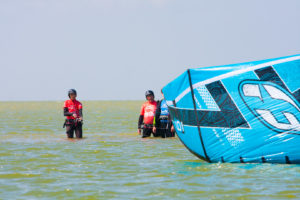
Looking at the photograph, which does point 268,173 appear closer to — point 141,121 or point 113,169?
point 113,169

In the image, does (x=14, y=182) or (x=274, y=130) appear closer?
(x=14, y=182)

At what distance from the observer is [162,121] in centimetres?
1986

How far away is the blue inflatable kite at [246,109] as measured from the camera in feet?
38.2

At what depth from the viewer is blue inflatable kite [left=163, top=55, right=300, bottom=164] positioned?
1163 cm

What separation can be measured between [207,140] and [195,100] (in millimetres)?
966

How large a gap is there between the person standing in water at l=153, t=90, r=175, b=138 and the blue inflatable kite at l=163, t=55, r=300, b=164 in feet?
23.0

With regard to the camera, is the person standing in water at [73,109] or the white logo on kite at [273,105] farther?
the person standing in water at [73,109]

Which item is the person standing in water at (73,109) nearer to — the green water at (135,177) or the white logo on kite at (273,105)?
the green water at (135,177)

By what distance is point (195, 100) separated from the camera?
1214 cm

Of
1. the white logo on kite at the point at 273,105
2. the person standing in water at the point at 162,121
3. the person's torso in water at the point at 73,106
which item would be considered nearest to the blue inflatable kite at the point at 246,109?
the white logo on kite at the point at 273,105

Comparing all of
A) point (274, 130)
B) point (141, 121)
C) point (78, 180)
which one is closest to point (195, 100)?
point (274, 130)

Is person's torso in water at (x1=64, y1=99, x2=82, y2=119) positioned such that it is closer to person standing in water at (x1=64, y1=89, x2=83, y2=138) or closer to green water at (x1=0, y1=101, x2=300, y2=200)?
person standing in water at (x1=64, y1=89, x2=83, y2=138)

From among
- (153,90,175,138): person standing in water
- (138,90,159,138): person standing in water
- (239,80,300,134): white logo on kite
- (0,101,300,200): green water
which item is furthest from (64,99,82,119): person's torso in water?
(239,80,300,134): white logo on kite

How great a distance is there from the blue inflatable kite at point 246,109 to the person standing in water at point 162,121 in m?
7.02
